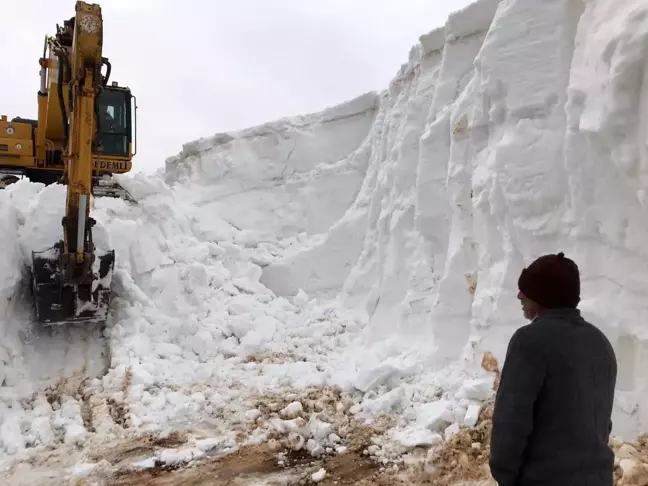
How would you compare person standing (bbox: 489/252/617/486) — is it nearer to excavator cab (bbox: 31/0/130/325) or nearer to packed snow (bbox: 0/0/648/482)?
packed snow (bbox: 0/0/648/482)

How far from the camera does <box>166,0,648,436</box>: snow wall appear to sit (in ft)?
13.7

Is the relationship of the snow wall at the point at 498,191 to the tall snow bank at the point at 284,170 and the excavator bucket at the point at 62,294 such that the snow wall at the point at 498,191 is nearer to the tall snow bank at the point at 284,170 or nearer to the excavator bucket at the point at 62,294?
the tall snow bank at the point at 284,170

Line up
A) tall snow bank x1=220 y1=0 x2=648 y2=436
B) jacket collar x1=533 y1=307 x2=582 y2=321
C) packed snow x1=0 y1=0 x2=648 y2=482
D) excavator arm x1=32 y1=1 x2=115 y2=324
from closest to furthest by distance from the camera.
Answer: jacket collar x1=533 y1=307 x2=582 y2=321 → tall snow bank x1=220 y1=0 x2=648 y2=436 → packed snow x1=0 y1=0 x2=648 y2=482 → excavator arm x1=32 y1=1 x2=115 y2=324

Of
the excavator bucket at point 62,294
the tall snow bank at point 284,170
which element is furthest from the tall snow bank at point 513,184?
the excavator bucket at point 62,294

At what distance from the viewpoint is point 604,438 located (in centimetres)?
206

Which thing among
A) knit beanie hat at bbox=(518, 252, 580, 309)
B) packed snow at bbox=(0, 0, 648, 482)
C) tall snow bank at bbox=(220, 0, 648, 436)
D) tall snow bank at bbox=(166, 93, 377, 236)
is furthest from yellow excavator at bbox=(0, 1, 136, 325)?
knit beanie hat at bbox=(518, 252, 580, 309)

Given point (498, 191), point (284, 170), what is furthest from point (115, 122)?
point (498, 191)

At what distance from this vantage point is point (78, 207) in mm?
6230

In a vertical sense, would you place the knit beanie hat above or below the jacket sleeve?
above

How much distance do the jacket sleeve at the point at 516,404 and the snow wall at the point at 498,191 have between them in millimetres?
2604

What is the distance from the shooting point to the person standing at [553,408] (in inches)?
76.2

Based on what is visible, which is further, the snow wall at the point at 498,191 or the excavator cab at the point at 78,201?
the excavator cab at the point at 78,201

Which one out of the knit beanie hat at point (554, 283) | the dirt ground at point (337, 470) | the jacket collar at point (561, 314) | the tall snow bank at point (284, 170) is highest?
the tall snow bank at point (284, 170)

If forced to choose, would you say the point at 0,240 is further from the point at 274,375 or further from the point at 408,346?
the point at 408,346
